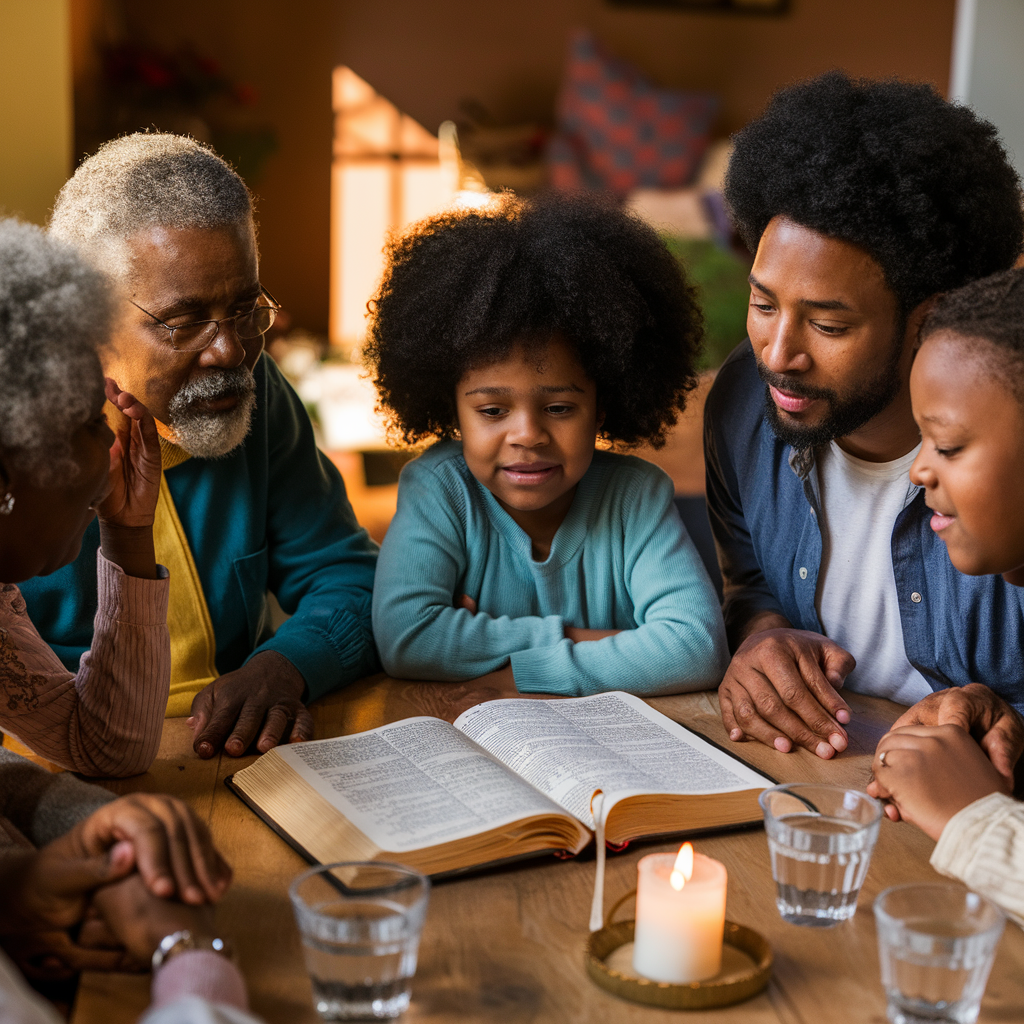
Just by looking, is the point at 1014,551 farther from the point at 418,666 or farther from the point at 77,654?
the point at 77,654

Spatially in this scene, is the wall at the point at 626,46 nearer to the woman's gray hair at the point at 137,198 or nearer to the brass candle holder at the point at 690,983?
the woman's gray hair at the point at 137,198

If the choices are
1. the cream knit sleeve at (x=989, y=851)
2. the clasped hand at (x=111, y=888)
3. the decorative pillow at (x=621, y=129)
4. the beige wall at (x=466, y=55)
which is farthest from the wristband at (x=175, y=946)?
the beige wall at (x=466, y=55)

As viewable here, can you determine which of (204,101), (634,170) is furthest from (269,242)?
(634,170)

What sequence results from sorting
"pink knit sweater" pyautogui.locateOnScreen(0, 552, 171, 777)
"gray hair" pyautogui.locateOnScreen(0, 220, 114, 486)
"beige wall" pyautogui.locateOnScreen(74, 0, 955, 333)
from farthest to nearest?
"beige wall" pyautogui.locateOnScreen(74, 0, 955, 333), "pink knit sweater" pyautogui.locateOnScreen(0, 552, 171, 777), "gray hair" pyautogui.locateOnScreen(0, 220, 114, 486)

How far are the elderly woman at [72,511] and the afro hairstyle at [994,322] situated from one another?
830 mm

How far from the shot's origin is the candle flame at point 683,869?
860 mm

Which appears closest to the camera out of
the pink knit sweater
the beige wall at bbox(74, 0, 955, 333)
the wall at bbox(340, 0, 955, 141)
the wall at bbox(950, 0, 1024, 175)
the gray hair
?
the gray hair

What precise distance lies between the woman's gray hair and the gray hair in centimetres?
45

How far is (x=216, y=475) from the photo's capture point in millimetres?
1645

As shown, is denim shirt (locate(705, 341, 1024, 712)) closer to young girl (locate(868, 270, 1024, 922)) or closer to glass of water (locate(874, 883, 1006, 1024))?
young girl (locate(868, 270, 1024, 922))

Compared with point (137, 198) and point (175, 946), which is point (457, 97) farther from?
point (175, 946)

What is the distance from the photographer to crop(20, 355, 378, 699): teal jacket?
153cm

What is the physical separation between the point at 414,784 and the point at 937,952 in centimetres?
52

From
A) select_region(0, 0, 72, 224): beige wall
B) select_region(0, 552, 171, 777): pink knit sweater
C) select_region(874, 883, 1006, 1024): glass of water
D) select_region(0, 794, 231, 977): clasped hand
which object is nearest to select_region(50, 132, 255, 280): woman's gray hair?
select_region(0, 552, 171, 777): pink knit sweater
